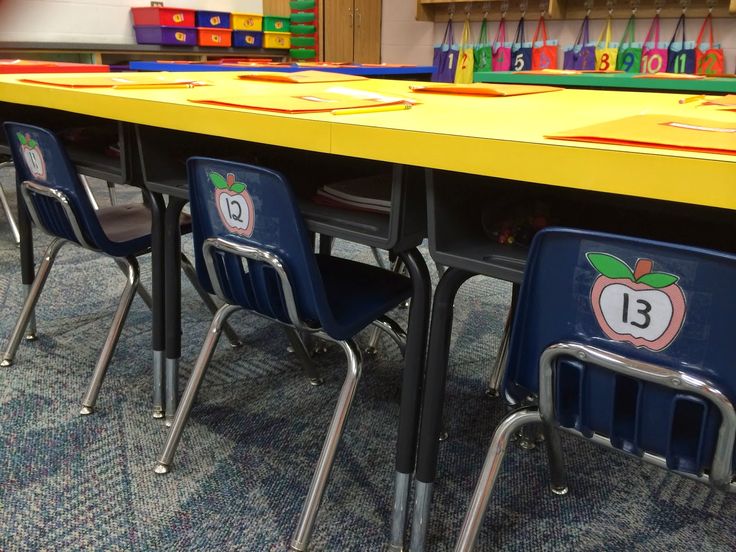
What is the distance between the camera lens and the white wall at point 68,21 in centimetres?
407

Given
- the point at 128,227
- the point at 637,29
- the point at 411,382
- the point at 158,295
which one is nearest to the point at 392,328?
the point at 411,382

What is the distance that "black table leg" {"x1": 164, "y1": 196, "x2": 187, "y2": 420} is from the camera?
1.33 metres

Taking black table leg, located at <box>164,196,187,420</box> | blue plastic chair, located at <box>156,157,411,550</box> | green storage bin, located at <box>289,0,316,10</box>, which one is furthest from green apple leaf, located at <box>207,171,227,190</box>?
green storage bin, located at <box>289,0,316,10</box>

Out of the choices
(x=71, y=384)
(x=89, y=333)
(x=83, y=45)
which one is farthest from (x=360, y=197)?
(x=83, y=45)

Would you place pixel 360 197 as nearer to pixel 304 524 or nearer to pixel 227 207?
pixel 227 207

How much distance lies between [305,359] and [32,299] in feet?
2.38

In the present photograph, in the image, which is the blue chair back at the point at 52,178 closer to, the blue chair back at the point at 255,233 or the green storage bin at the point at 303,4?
the blue chair back at the point at 255,233

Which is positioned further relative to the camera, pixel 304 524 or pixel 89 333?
pixel 89 333

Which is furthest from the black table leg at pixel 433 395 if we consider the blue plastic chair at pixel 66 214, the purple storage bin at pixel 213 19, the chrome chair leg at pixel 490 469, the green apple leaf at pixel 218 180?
the purple storage bin at pixel 213 19

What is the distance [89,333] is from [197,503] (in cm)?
92

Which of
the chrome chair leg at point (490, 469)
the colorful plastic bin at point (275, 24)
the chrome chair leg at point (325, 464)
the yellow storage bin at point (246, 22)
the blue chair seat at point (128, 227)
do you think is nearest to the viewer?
the chrome chair leg at point (490, 469)

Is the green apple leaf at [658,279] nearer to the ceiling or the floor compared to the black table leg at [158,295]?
nearer to the ceiling

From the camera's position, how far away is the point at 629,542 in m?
1.18

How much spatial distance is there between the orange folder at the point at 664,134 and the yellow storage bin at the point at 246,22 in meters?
3.94
